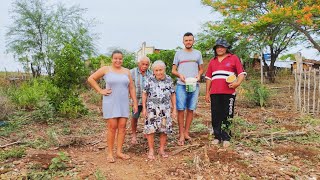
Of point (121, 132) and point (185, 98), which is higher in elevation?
point (185, 98)

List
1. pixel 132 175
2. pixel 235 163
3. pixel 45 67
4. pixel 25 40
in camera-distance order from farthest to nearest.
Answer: pixel 25 40, pixel 45 67, pixel 235 163, pixel 132 175

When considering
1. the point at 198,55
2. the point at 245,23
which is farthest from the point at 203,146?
the point at 245,23

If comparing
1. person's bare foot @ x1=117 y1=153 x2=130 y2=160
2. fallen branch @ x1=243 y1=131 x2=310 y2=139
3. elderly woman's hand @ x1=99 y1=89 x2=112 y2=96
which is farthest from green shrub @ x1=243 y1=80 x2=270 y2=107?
elderly woman's hand @ x1=99 y1=89 x2=112 y2=96

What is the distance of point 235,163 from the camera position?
429 cm

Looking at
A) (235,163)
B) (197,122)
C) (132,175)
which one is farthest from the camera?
(197,122)

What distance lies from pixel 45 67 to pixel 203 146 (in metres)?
16.1

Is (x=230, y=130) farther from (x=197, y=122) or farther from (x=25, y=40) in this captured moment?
(x=25, y=40)

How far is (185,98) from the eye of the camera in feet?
16.7

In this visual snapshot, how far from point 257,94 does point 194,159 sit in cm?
585

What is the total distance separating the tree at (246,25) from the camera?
1317 centimetres

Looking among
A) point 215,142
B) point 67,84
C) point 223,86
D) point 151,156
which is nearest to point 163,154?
point 151,156

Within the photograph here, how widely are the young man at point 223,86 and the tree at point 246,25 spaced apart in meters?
7.78

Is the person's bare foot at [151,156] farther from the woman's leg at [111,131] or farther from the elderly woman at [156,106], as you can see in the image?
the woman's leg at [111,131]

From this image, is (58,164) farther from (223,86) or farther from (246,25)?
(246,25)
